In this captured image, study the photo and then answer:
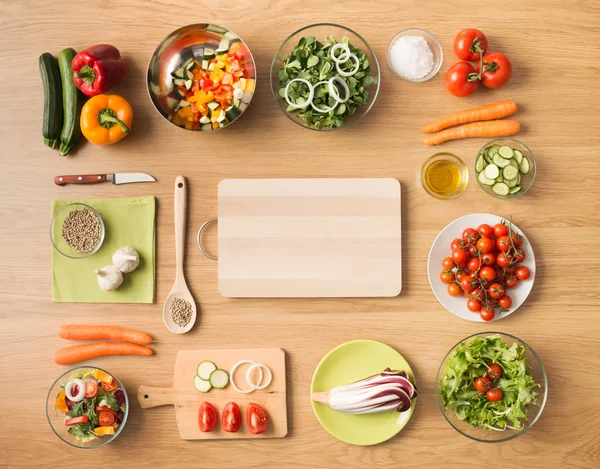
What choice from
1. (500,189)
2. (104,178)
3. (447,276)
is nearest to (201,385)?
(104,178)

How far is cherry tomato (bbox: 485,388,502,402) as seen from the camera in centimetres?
190

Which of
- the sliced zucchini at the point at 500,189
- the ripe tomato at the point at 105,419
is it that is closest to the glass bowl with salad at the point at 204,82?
the sliced zucchini at the point at 500,189

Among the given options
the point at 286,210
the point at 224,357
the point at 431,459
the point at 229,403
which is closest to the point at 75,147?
the point at 286,210

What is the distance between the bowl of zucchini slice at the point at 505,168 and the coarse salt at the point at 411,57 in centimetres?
37

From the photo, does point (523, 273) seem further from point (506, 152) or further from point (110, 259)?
point (110, 259)

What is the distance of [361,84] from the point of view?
198cm

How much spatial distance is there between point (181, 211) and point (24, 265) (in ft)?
2.06

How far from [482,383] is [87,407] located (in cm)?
136

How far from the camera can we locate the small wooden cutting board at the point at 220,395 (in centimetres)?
203

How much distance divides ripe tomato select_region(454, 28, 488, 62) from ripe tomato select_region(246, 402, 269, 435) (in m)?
1.49

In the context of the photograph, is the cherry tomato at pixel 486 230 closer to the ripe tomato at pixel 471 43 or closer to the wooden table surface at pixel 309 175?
the wooden table surface at pixel 309 175

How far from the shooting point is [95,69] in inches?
77.5

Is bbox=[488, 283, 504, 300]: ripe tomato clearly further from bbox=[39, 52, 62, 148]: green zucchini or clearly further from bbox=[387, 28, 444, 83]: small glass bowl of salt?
bbox=[39, 52, 62, 148]: green zucchini

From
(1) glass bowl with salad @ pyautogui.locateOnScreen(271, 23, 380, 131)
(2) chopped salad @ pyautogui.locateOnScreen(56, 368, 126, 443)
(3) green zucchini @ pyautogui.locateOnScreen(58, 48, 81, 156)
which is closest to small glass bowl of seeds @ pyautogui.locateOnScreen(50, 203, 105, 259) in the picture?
(3) green zucchini @ pyautogui.locateOnScreen(58, 48, 81, 156)
